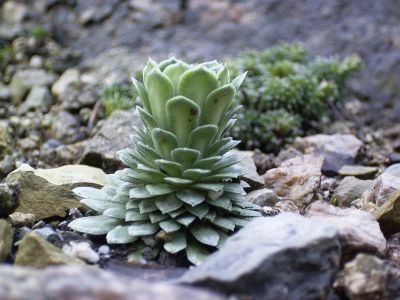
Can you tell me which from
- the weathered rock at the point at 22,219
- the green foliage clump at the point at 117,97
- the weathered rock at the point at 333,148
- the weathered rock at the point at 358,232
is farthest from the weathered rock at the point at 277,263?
the green foliage clump at the point at 117,97

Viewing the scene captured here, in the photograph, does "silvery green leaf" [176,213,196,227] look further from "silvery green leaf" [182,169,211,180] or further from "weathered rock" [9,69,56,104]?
"weathered rock" [9,69,56,104]

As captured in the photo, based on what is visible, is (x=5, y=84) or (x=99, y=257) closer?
(x=99, y=257)

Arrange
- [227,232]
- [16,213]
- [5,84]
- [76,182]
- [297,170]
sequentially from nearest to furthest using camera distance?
[227,232], [16,213], [76,182], [297,170], [5,84]

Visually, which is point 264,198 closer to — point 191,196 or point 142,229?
point 191,196

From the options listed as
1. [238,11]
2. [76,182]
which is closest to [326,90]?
[238,11]

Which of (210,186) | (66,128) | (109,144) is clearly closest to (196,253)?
(210,186)

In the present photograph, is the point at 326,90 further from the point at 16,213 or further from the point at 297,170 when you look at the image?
the point at 16,213
